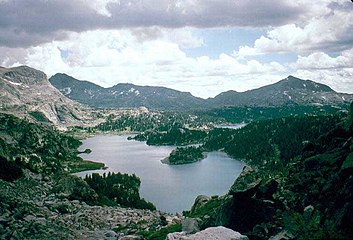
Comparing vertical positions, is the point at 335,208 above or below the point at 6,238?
above

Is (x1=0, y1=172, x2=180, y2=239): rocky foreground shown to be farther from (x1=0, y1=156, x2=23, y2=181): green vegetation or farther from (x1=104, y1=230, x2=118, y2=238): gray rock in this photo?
(x1=0, y1=156, x2=23, y2=181): green vegetation

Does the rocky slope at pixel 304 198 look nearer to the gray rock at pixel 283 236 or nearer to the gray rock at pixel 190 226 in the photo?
the gray rock at pixel 283 236

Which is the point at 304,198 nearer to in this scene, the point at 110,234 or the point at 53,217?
the point at 110,234

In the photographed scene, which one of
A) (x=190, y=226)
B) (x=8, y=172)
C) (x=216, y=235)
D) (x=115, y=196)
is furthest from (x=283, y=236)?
(x=115, y=196)

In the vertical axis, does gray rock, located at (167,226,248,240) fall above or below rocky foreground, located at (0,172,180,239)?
above

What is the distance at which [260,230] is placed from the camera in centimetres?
4553

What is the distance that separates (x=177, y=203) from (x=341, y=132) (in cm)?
8897

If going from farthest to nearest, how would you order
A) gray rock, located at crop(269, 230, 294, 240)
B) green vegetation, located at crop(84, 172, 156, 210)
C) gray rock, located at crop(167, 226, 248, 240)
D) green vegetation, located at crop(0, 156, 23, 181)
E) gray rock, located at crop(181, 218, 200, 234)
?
green vegetation, located at crop(84, 172, 156, 210) → green vegetation, located at crop(0, 156, 23, 181) → gray rock, located at crop(181, 218, 200, 234) → gray rock, located at crop(167, 226, 248, 240) → gray rock, located at crop(269, 230, 294, 240)

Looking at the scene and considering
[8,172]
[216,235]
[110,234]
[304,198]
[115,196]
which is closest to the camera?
[216,235]

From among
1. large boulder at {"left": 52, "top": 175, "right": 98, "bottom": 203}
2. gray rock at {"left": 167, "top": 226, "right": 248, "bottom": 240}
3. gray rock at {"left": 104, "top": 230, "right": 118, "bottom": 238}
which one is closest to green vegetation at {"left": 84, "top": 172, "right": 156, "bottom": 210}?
large boulder at {"left": 52, "top": 175, "right": 98, "bottom": 203}

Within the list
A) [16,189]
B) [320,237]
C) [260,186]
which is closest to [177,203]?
[16,189]

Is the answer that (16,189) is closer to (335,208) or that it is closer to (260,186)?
(260,186)

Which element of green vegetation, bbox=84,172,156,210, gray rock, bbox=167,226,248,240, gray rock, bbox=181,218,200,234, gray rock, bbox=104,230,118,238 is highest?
gray rock, bbox=167,226,248,240

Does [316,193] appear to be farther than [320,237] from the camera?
Yes
